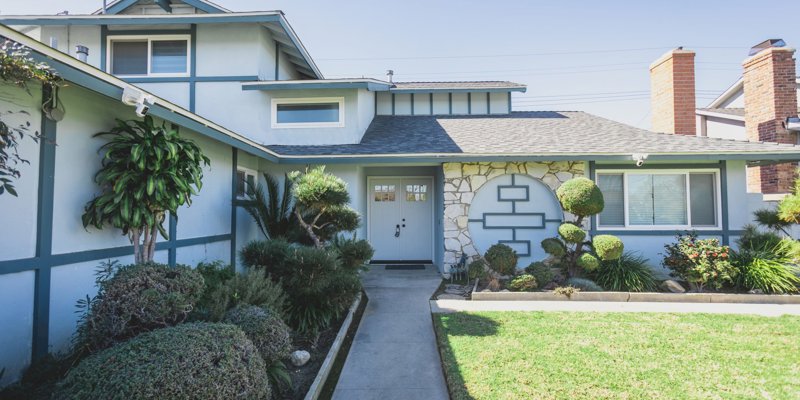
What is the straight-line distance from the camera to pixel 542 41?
14539 mm

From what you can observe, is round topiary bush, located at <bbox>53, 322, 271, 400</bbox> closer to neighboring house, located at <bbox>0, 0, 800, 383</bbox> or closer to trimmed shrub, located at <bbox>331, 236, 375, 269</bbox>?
neighboring house, located at <bbox>0, 0, 800, 383</bbox>

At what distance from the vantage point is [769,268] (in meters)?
7.12

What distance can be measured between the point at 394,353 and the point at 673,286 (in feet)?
20.2

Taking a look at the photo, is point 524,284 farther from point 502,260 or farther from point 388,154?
point 388,154

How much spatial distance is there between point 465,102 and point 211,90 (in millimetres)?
7684

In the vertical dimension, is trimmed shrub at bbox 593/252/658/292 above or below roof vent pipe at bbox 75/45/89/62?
below

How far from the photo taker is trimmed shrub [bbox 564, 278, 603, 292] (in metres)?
7.09

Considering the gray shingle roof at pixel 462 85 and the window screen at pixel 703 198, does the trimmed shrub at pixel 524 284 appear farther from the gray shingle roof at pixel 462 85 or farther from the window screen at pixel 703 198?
the gray shingle roof at pixel 462 85

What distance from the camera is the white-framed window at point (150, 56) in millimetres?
9336

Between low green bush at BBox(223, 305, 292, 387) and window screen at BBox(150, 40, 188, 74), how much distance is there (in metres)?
8.22

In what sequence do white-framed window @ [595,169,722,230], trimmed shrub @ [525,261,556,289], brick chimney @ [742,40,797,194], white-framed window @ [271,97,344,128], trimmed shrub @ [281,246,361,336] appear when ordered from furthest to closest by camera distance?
brick chimney @ [742,40,797,194] < white-framed window @ [271,97,344,128] < white-framed window @ [595,169,722,230] < trimmed shrub @ [525,261,556,289] < trimmed shrub @ [281,246,361,336]

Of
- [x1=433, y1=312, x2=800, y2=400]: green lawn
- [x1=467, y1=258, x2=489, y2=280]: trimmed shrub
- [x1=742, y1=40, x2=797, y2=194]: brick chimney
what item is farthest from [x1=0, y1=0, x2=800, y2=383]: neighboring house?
[x1=433, y1=312, x2=800, y2=400]: green lawn

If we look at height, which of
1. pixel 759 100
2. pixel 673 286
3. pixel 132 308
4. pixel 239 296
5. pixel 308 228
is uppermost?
pixel 759 100

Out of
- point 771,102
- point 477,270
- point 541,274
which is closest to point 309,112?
point 477,270
